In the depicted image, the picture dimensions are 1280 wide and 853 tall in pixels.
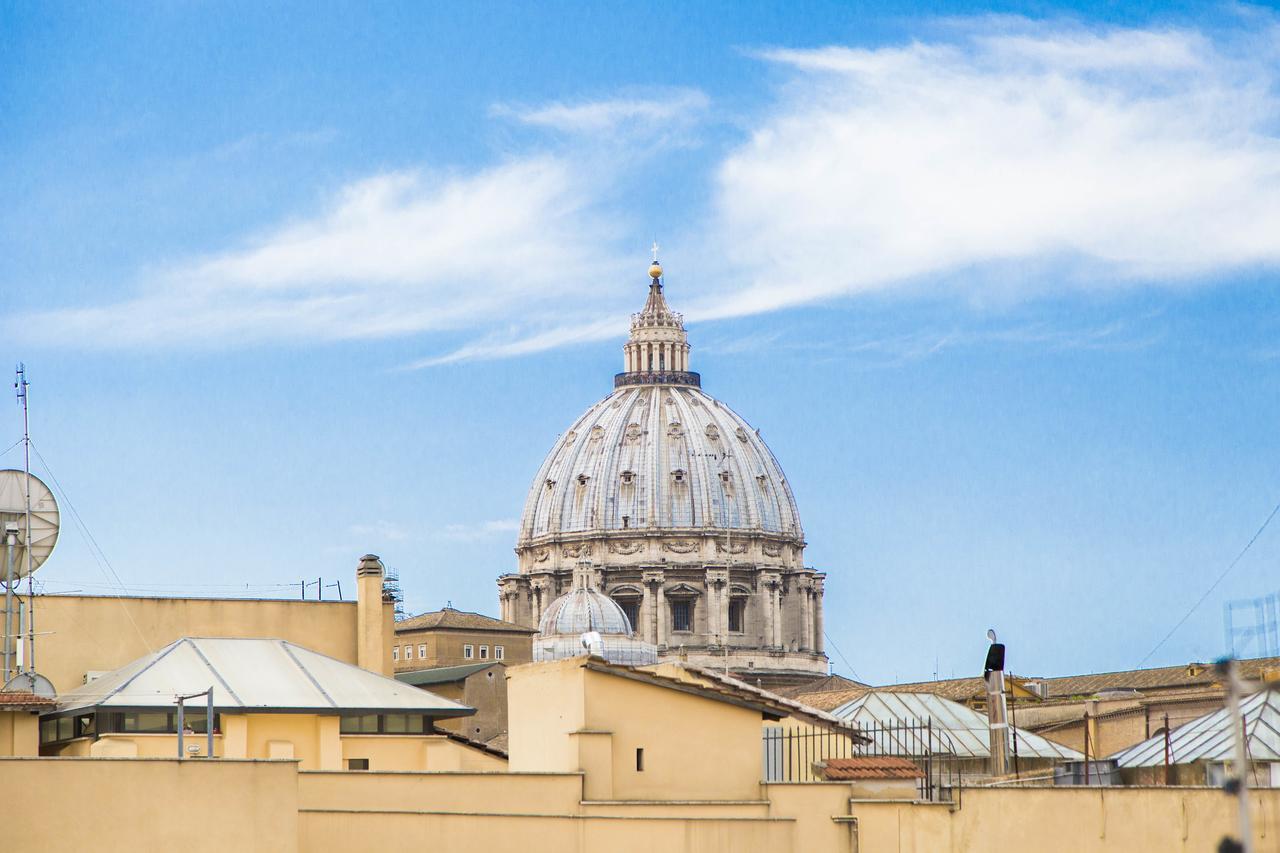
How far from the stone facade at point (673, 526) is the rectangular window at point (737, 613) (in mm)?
93

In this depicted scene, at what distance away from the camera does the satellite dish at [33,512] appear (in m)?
30.2

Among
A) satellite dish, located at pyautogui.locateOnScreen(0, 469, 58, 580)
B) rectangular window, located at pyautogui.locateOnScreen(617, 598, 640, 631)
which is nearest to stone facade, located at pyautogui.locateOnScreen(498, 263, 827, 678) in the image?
rectangular window, located at pyautogui.locateOnScreen(617, 598, 640, 631)

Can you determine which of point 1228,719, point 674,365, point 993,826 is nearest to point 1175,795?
point 993,826

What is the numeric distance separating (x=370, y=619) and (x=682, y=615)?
121 metres

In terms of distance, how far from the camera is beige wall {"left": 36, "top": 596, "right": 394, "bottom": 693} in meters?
36.4

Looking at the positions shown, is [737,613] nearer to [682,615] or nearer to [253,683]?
[682,615]

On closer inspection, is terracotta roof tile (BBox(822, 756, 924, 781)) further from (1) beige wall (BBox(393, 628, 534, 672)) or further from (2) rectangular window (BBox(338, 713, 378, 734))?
(1) beige wall (BBox(393, 628, 534, 672))

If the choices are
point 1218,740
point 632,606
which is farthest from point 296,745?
point 632,606

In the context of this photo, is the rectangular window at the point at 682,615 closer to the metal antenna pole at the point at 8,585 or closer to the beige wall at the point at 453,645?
the beige wall at the point at 453,645

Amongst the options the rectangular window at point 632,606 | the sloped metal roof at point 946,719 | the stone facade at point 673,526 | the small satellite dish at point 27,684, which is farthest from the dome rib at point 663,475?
the small satellite dish at point 27,684

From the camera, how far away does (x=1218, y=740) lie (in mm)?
30906

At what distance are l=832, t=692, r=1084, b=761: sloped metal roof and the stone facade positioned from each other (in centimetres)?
10087

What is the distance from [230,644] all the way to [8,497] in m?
4.58

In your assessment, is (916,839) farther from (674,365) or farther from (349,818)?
(674,365)
